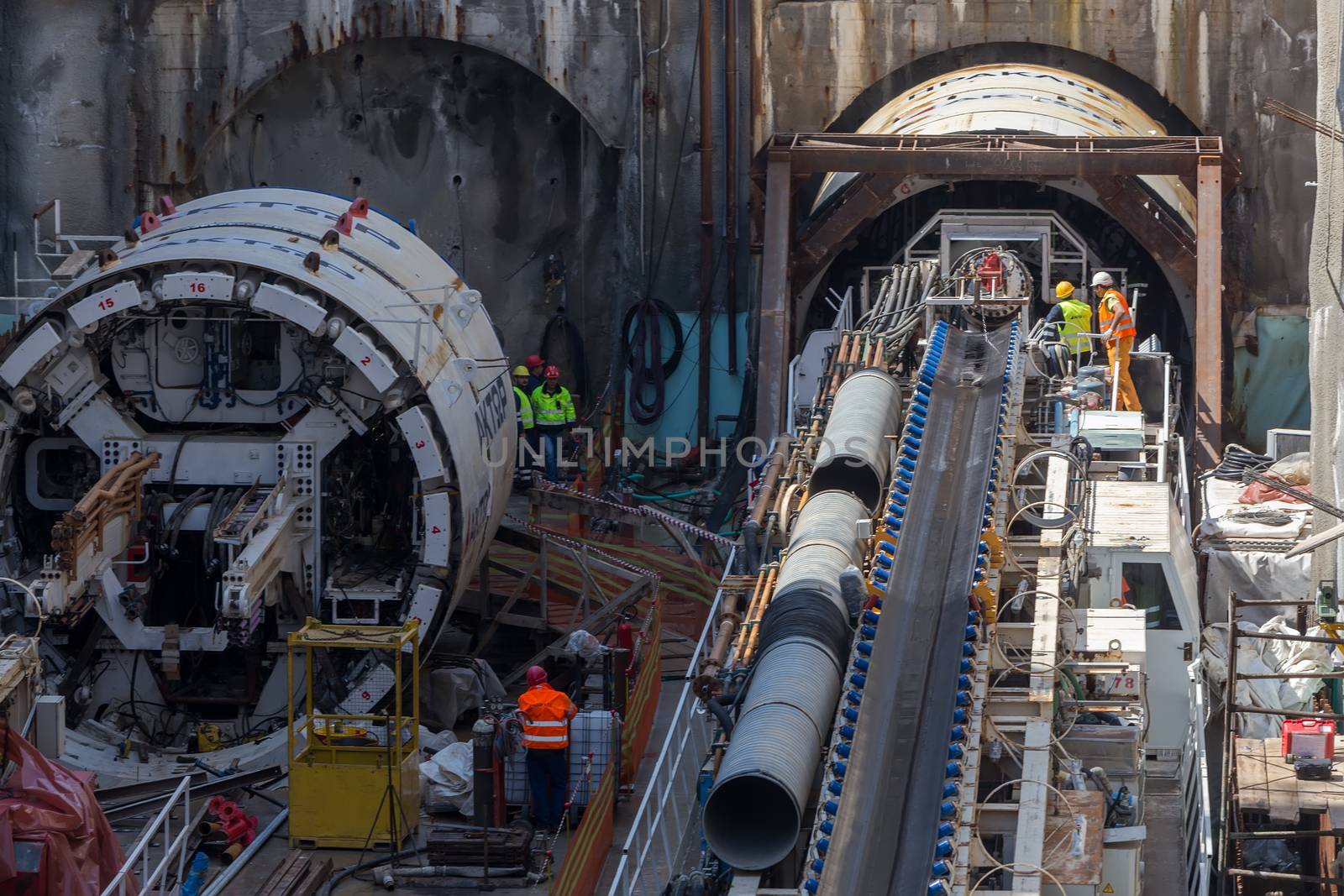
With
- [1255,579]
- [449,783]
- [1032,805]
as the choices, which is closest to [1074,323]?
[1255,579]

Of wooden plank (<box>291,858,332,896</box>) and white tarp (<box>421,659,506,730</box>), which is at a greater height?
white tarp (<box>421,659,506,730</box>)

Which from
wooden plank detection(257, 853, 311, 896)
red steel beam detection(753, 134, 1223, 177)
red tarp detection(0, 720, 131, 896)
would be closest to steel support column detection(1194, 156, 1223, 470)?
red steel beam detection(753, 134, 1223, 177)

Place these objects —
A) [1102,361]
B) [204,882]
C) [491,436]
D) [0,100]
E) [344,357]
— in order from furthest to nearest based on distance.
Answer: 1. [0,100]
2. [1102,361]
3. [491,436]
4. [344,357]
5. [204,882]

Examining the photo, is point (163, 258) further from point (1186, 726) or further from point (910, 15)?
point (910, 15)

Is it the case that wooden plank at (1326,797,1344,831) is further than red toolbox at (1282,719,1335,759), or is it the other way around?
red toolbox at (1282,719,1335,759)

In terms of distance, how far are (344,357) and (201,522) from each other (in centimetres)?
154

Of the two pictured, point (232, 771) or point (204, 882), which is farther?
point (232, 771)

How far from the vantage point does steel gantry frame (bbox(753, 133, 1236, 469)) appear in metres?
18.8

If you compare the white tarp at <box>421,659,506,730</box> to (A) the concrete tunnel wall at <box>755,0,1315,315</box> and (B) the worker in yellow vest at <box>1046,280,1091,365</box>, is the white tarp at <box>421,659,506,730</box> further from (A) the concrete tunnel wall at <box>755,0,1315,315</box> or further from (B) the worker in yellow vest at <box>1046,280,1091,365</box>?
(A) the concrete tunnel wall at <box>755,0,1315,315</box>

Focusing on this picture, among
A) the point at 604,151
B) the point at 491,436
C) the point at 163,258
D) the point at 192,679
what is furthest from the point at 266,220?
the point at 604,151

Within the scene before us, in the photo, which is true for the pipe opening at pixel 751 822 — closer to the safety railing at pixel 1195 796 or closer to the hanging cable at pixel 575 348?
the safety railing at pixel 1195 796

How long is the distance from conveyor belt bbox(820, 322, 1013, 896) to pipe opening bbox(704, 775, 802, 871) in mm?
269

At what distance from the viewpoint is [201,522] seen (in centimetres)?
1457

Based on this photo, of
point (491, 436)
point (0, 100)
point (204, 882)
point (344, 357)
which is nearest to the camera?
point (204, 882)
